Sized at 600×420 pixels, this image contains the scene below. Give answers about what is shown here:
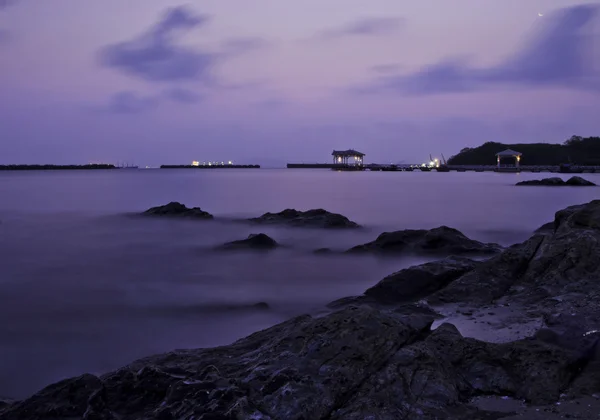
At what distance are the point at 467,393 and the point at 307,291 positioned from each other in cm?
645

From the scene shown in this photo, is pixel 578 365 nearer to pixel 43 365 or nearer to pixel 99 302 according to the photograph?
pixel 43 365

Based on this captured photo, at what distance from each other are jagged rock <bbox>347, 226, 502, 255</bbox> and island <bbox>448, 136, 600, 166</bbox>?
13615 cm

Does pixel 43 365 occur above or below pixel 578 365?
below

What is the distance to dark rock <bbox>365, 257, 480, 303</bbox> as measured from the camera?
7816 mm

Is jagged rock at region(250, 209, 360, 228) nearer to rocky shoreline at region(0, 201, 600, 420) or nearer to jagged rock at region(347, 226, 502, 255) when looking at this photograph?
jagged rock at region(347, 226, 502, 255)

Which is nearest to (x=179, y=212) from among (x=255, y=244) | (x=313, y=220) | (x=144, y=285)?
(x=313, y=220)

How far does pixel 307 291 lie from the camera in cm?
1027

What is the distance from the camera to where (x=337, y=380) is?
146 inches

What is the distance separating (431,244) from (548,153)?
17200cm

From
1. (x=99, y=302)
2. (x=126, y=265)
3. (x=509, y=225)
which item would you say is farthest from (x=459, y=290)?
(x=509, y=225)

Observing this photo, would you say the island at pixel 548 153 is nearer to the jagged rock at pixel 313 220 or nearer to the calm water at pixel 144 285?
the jagged rock at pixel 313 220

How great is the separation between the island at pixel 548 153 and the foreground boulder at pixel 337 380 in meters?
145

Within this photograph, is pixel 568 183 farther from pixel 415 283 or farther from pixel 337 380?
pixel 337 380

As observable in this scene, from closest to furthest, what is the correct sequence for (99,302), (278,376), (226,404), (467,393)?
1. (226,404)
2. (278,376)
3. (467,393)
4. (99,302)
